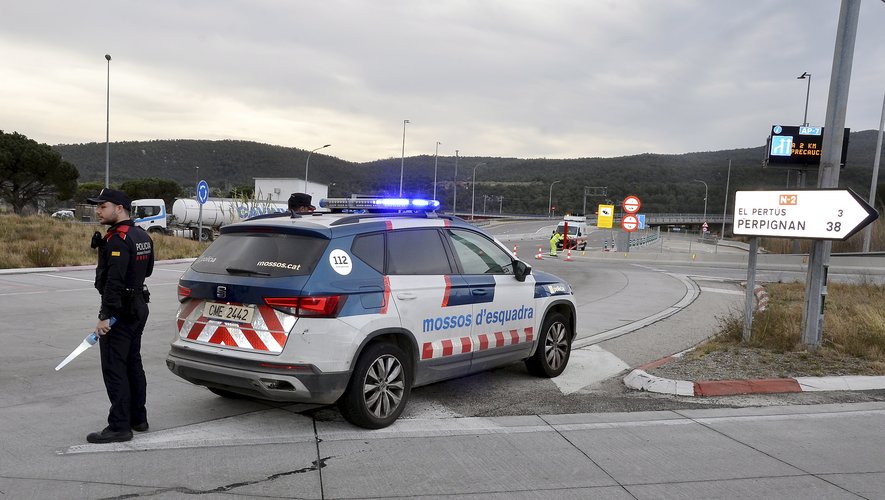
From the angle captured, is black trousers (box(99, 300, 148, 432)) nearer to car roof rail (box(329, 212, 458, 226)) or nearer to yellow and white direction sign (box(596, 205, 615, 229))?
car roof rail (box(329, 212, 458, 226))

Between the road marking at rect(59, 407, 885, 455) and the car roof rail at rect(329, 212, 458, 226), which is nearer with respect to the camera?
the road marking at rect(59, 407, 885, 455)

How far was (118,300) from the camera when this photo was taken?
4.78 metres

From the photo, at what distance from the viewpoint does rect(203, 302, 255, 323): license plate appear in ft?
16.5

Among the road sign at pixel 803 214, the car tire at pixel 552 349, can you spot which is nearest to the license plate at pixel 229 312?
the car tire at pixel 552 349

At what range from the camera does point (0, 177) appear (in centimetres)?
4528

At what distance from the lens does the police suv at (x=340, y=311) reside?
4922mm

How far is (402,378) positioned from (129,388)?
2148mm

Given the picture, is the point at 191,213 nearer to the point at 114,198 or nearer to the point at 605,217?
the point at 605,217

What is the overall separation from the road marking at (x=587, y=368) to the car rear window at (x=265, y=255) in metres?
3.40

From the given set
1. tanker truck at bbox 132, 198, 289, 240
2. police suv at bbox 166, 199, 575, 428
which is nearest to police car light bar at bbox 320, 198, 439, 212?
police suv at bbox 166, 199, 575, 428

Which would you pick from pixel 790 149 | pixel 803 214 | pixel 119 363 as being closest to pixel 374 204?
pixel 119 363

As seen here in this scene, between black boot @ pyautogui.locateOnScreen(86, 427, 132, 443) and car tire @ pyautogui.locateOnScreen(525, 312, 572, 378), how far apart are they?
13.6ft

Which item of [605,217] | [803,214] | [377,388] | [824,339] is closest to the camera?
[377,388]

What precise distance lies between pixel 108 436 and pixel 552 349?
4623 millimetres
